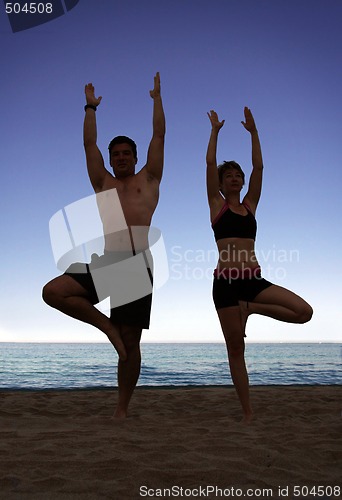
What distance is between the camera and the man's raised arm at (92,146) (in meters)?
4.40

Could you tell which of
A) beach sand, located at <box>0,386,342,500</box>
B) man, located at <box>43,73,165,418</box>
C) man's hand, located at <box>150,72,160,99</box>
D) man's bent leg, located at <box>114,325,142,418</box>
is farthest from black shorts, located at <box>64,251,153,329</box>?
man's hand, located at <box>150,72,160,99</box>

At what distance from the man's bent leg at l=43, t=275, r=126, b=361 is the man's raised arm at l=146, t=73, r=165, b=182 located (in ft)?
4.61

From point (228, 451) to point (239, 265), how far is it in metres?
1.77

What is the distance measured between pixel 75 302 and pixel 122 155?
5.24ft

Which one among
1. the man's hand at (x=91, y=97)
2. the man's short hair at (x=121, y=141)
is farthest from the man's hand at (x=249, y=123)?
the man's hand at (x=91, y=97)

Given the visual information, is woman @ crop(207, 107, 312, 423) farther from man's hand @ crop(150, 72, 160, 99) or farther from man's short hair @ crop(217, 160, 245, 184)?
man's hand @ crop(150, 72, 160, 99)

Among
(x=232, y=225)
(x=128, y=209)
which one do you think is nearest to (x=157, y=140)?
(x=128, y=209)

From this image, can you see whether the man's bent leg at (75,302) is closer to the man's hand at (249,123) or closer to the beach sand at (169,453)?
the beach sand at (169,453)

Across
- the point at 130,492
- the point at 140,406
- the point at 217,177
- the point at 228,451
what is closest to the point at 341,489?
the point at 228,451

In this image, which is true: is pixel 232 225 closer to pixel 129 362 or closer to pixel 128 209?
pixel 128 209

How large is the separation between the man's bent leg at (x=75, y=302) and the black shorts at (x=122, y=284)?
0.11 metres

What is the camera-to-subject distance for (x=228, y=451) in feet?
10.4

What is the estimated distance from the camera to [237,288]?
14.3 ft

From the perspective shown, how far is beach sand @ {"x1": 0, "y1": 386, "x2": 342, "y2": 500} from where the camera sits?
242 cm
